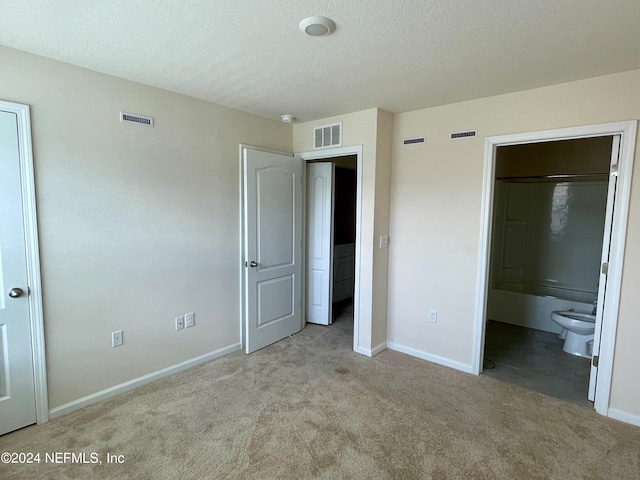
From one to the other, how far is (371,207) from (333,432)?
6.32ft

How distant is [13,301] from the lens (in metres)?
2.11

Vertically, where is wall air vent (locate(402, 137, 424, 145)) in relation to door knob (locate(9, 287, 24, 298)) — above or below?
above

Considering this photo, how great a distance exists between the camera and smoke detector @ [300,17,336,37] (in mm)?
1645

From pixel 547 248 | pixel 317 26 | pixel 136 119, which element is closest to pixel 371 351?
pixel 317 26

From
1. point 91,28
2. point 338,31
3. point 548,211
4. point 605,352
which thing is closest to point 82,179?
point 91,28

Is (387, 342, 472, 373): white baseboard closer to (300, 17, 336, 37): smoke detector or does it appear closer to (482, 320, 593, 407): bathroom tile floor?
(482, 320, 593, 407): bathroom tile floor

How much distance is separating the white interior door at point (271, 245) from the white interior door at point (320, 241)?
0.34m

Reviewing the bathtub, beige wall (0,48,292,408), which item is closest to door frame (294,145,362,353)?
beige wall (0,48,292,408)

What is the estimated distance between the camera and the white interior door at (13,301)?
2.03 metres

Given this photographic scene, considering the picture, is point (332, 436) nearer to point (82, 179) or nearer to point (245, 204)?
point (245, 204)

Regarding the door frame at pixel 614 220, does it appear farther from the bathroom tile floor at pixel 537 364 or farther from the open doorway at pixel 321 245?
the open doorway at pixel 321 245

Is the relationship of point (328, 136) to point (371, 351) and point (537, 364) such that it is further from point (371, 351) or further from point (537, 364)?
point (537, 364)

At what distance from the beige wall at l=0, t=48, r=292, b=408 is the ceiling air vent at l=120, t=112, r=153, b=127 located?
0.04m

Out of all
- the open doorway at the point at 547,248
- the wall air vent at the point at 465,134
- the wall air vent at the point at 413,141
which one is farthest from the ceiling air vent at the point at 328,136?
the open doorway at the point at 547,248
